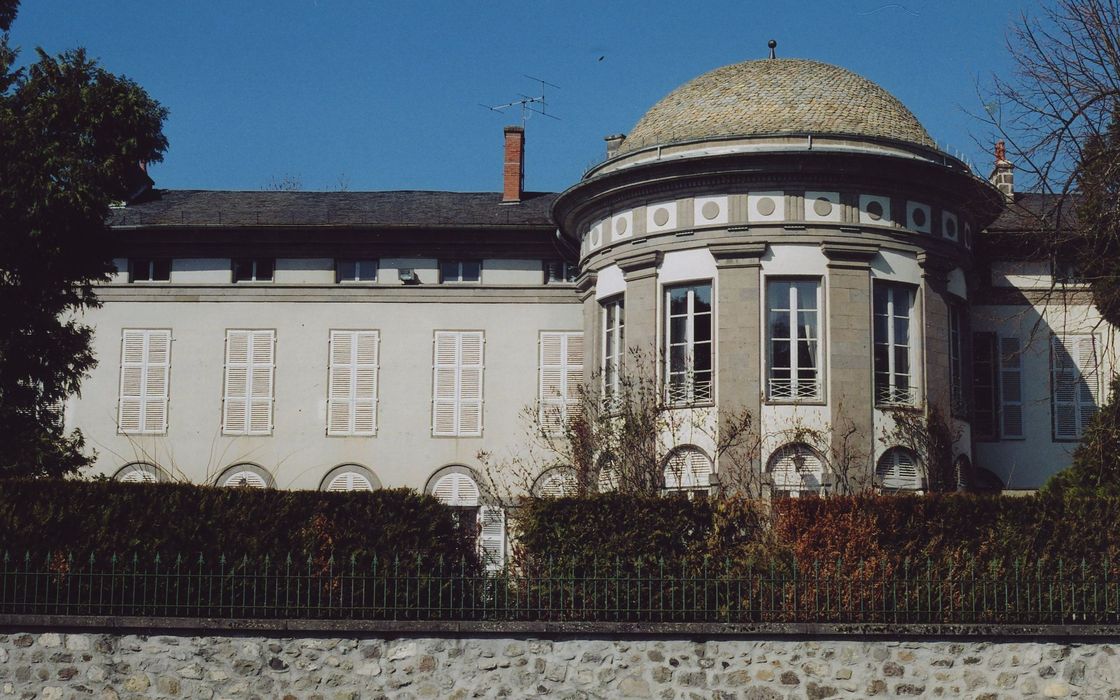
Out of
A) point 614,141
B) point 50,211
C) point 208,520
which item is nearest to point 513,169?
point 614,141

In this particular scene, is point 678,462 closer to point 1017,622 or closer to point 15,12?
point 1017,622

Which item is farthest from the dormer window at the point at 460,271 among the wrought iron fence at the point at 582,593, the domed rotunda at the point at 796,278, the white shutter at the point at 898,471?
the wrought iron fence at the point at 582,593


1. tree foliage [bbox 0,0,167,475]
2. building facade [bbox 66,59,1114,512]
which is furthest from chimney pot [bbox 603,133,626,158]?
tree foliage [bbox 0,0,167,475]

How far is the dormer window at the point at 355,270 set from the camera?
28.9 metres

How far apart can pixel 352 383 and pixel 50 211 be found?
9633 mm

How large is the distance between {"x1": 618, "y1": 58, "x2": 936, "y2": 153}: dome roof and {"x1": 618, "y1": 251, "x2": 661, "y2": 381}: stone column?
79.4 inches

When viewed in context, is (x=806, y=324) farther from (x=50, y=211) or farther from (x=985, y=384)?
(x=50, y=211)

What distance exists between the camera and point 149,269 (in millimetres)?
29250

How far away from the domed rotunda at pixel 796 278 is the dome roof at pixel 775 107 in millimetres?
43

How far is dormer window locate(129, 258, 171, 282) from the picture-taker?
95.7 ft

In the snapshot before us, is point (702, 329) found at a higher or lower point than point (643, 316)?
lower

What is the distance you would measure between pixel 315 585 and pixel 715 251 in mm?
10619

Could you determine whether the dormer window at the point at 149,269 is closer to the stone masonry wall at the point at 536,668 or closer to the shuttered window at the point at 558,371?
the shuttered window at the point at 558,371

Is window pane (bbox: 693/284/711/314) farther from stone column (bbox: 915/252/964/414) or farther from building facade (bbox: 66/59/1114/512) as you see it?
stone column (bbox: 915/252/964/414)
